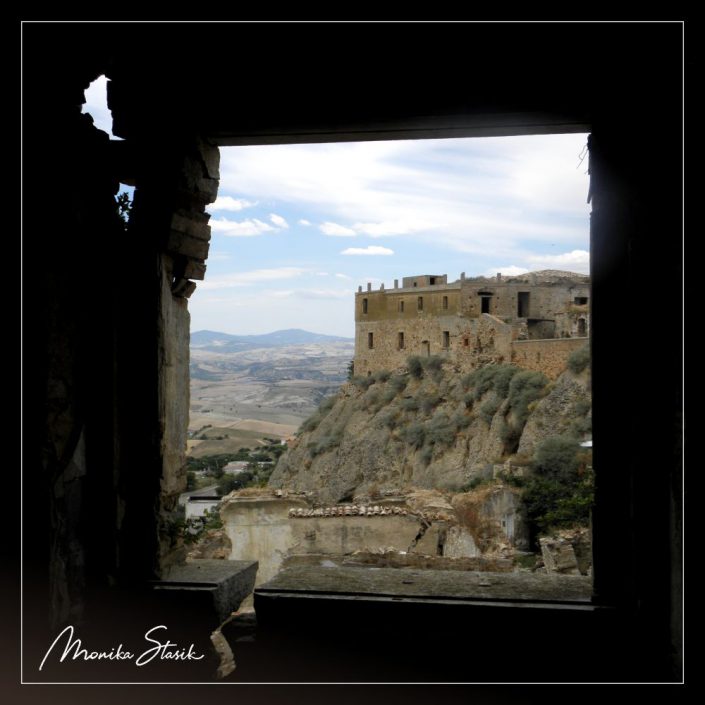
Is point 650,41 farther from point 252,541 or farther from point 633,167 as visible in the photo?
point 252,541

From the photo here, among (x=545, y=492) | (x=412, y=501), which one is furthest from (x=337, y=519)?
(x=545, y=492)

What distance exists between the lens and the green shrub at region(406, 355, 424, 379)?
37.9m

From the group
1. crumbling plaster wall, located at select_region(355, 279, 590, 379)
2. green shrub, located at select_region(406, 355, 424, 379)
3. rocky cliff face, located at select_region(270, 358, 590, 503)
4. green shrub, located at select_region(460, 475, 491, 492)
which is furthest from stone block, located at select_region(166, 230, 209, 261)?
green shrub, located at select_region(406, 355, 424, 379)

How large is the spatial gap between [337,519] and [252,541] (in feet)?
4.79

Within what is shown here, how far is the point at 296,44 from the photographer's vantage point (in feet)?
9.09

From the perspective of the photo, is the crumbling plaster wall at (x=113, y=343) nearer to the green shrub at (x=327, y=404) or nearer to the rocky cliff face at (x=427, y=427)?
the rocky cliff face at (x=427, y=427)

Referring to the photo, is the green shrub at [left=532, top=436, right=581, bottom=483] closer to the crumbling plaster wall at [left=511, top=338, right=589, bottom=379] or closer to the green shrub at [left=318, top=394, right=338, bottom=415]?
the crumbling plaster wall at [left=511, top=338, right=589, bottom=379]

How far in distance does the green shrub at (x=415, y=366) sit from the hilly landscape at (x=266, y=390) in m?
6.41

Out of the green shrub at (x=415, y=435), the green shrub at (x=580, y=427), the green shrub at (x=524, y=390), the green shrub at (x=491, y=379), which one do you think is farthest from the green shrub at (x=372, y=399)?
the green shrub at (x=580, y=427)

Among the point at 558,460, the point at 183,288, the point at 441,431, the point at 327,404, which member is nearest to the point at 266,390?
the point at 327,404
